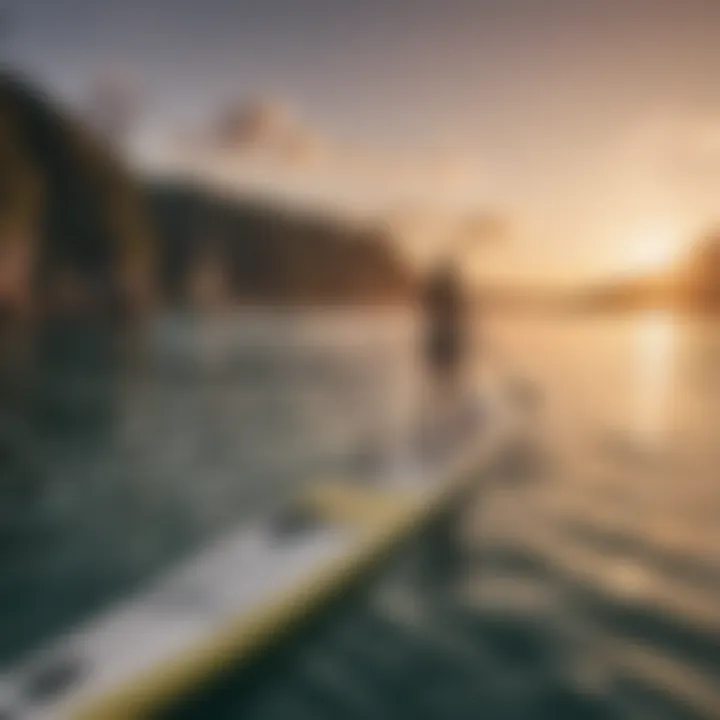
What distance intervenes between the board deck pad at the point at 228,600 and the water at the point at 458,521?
0.12 m

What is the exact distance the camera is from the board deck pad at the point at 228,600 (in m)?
1.91

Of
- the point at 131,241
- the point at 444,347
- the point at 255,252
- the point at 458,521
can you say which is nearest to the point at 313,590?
the point at 458,521

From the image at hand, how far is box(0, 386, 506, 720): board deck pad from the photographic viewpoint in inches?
75.2

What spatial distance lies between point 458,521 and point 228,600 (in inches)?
50.2

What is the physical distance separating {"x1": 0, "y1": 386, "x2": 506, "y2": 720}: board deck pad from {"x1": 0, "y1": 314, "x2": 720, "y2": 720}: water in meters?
0.12

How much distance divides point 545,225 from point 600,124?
1.60ft

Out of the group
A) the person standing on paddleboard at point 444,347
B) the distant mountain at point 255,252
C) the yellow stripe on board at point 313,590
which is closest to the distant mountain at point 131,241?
the distant mountain at point 255,252

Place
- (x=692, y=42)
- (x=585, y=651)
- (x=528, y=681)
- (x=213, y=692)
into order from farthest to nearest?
(x=692, y=42) → (x=585, y=651) → (x=528, y=681) → (x=213, y=692)

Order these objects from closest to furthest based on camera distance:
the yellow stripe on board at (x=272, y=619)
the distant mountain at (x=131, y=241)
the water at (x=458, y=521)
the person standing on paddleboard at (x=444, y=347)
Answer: the yellow stripe on board at (x=272, y=619) < the water at (x=458, y=521) < the distant mountain at (x=131, y=241) < the person standing on paddleboard at (x=444, y=347)

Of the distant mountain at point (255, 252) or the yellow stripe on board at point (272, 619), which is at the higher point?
the distant mountain at point (255, 252)

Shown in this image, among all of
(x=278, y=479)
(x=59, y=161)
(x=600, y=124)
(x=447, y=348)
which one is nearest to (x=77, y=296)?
(x=59, y=161)

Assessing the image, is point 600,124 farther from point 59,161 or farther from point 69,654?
point 69,654

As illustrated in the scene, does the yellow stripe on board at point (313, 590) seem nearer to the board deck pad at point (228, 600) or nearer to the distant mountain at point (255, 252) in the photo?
the board deck pad at point (228, 600)

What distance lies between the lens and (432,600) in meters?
2.72
